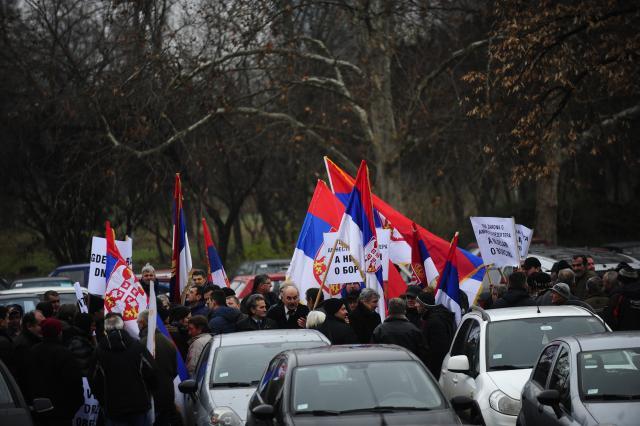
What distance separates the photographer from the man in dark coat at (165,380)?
10.9 meters

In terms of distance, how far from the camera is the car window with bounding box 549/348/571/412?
845cm

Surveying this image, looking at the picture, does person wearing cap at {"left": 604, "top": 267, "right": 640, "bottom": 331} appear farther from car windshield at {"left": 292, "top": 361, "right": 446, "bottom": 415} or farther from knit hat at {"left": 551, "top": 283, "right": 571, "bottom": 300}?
car windshield at {"left": 292, "top": 361, "right": 446, "bottom": 415}

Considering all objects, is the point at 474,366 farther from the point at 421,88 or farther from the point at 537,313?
the point at 421,88

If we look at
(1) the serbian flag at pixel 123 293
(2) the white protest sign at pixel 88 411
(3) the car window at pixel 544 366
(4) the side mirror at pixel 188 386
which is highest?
(1) the serbian flag at pixel 123 293

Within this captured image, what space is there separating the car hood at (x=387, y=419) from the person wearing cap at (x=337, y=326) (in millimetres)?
3737

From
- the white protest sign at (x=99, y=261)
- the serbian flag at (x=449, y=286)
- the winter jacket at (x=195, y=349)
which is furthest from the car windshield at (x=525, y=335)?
the white protest sign at (x=99, y=261)

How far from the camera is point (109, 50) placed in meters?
33.2

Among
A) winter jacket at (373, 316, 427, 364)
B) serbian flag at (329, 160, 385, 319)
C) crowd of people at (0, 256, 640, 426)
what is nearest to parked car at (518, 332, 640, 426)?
winter jacket at (373, 316, 427, 364)

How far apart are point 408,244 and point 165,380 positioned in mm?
6956

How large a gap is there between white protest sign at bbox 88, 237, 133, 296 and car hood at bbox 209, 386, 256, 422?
330 cm

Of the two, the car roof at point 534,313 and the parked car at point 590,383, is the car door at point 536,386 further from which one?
the car roof at point 534,313

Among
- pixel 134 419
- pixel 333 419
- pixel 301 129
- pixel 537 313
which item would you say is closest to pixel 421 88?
pixel 301 129

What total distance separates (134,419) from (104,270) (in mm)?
3721

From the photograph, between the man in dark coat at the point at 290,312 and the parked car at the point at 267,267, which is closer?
the man in dark coat at the point at 290,312
